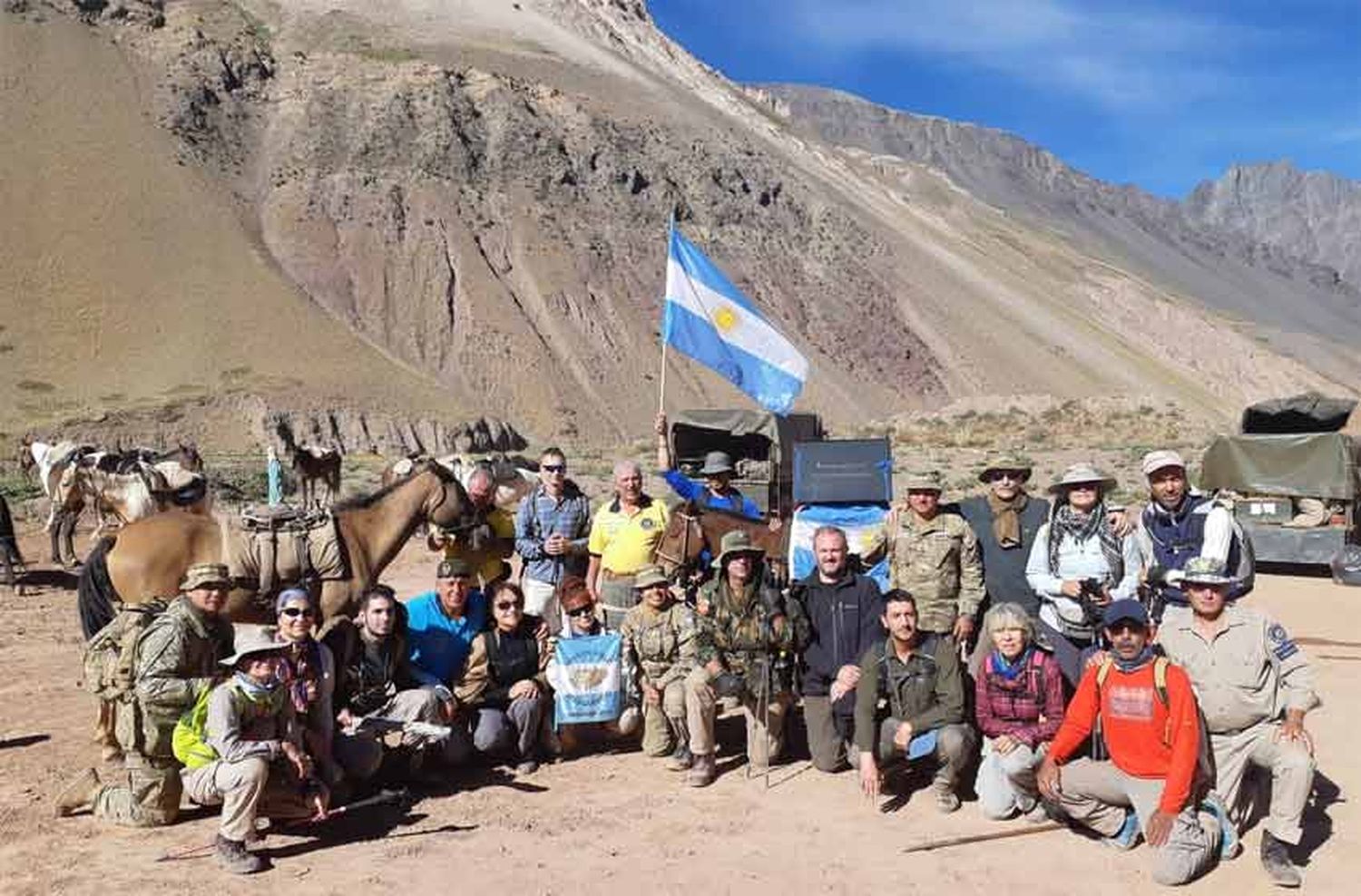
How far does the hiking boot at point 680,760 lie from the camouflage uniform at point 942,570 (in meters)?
1.72

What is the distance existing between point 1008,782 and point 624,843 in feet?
7.08

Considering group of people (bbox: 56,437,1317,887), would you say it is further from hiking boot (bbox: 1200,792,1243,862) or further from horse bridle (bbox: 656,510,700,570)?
horse bridle (bbox: 656,510,700,570)

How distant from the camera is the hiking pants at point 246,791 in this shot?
18.6ft

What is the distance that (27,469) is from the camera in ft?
65.8

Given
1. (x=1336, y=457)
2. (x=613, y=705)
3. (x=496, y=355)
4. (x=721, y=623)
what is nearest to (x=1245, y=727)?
(x=721, y=623)

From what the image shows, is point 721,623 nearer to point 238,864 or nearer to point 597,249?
point 238,864

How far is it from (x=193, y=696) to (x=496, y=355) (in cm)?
4343

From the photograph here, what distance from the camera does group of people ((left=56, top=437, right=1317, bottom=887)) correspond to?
5824 millimetres

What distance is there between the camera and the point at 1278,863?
5.59 meters

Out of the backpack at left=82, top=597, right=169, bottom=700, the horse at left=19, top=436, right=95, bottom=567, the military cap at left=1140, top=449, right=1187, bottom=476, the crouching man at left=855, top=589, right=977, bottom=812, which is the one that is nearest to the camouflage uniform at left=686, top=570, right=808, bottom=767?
the crouching man at left=855, top=589, right=977, bottom=812

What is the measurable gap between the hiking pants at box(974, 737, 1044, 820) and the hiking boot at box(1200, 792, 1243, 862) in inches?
33.4

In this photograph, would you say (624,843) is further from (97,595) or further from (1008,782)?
(97,595)

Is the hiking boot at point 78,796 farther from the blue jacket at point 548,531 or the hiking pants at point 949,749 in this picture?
the hiking pants at point 949,749

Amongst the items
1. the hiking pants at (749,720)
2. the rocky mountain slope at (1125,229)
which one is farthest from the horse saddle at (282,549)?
the rocky mountain slope at (1125,229)
